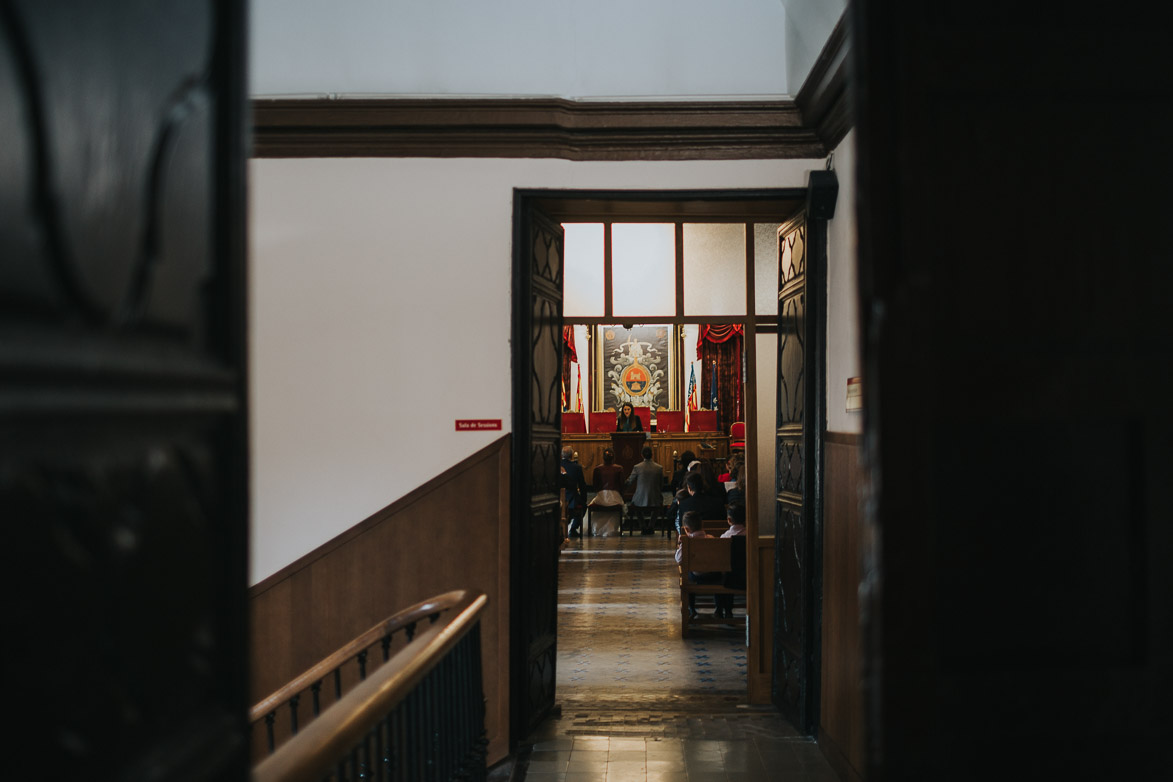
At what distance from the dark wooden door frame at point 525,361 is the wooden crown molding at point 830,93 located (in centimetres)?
40

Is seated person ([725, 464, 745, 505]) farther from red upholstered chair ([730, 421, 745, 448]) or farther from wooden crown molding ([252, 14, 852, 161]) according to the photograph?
red upholstered chair ([730, 421, 745, 448])

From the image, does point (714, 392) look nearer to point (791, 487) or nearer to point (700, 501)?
point (700, 501)

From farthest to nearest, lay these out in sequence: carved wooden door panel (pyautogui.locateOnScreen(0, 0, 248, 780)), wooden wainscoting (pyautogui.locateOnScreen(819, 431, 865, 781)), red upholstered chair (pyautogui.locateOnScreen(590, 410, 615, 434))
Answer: red upholstered chair (pyautogui.locateOnScreen(590, 410, 615, 434)) → wooden wainscoting (pyautogui.locateOnScreen(819, 431, 865, 781)) → carved wooden door panel (pyautogui.locateOnScreen(0, 0, 248, 780))

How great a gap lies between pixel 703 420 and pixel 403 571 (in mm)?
13286

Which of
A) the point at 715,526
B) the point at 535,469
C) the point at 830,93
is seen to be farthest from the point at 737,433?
the point at 830,93

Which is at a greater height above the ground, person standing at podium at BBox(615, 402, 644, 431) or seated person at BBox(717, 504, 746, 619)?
person standing at podium at BBox(615, 402, 644, 431)

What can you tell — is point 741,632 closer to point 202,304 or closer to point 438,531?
point 438,531

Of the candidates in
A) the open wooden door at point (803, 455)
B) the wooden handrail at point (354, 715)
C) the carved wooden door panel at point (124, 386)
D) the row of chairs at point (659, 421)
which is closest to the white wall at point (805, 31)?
the open wooden door at point (803, 455)

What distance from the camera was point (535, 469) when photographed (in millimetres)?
5719

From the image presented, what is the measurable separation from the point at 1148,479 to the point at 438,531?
457cm

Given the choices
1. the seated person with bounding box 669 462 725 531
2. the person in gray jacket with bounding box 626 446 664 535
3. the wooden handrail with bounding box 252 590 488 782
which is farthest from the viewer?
the person in gray jacket with bounding box 626 446 664 535

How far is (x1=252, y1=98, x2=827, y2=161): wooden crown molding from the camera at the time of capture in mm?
5520

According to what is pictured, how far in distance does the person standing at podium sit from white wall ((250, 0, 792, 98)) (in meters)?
12.4

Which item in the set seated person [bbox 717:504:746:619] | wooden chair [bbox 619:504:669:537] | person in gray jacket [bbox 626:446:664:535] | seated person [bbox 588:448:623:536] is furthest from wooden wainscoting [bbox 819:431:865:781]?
wooden chair [bbox 619:504:669:537]
